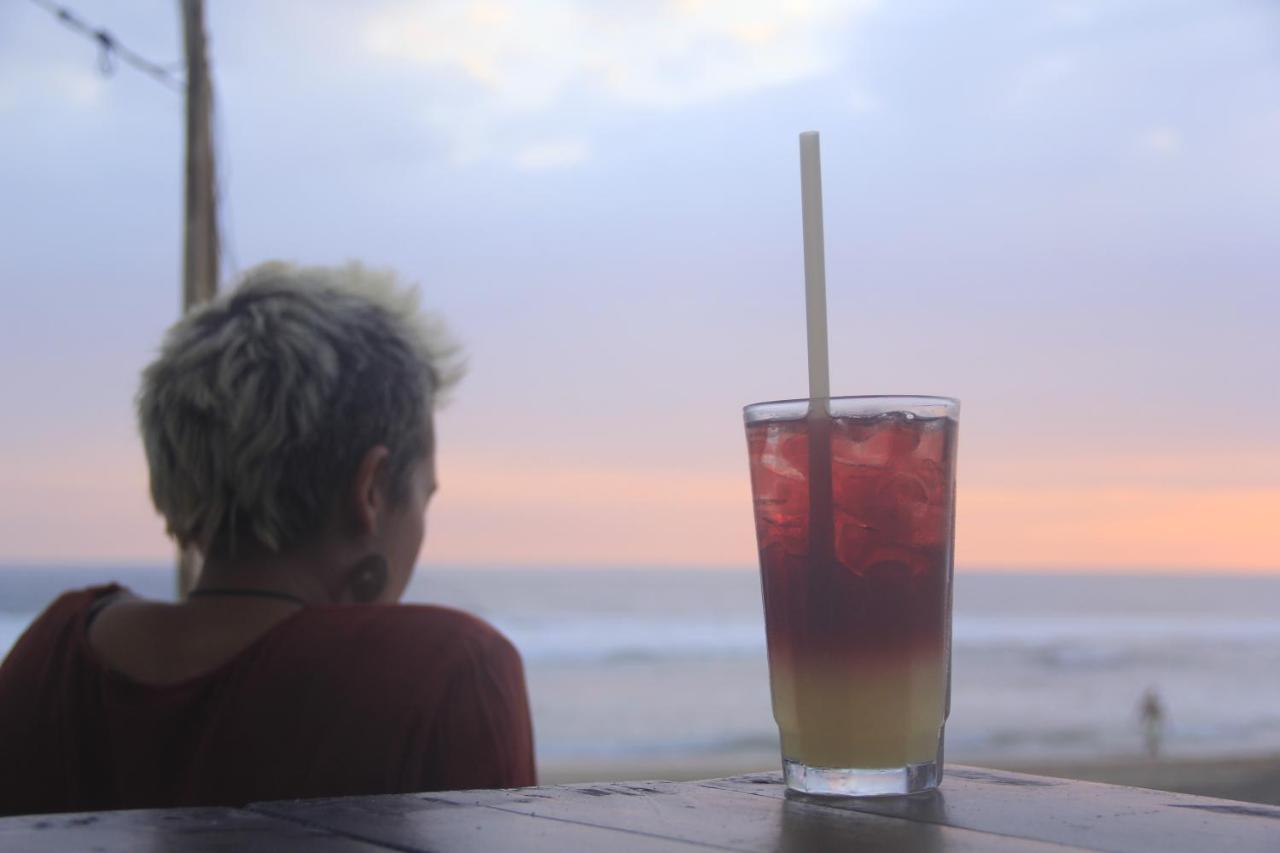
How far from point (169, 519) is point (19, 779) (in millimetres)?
406

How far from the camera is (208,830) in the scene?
2.64 ft

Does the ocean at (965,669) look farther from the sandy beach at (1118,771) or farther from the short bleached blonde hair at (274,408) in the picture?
the short bleached blonde hair at (274,408)

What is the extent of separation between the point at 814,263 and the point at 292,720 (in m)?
0.94

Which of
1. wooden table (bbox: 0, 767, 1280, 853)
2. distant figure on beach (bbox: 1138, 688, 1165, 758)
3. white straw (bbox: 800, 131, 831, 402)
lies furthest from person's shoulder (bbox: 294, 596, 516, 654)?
distant figure on beach (bbox: 1138, 688, 1165, 758)

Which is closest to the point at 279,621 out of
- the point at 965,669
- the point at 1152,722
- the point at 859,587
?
the point at 859,587

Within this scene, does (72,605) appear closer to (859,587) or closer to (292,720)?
(292,720)

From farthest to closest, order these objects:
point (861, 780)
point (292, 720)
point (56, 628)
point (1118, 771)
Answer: point (1118, 771) < point (56, 628) < point (292, 720) < point (861, 780)

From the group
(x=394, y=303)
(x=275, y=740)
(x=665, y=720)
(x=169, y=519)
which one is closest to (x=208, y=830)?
(x=275, y=740)

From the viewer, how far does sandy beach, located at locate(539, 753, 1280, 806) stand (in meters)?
12.9

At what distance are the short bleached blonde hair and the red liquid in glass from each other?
37.8 inches

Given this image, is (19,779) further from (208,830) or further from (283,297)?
(208,830)

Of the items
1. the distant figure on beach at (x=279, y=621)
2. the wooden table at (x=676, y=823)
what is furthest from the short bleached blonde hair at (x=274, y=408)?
the wooden table at (x=676, y=823)

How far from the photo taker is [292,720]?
1.60m

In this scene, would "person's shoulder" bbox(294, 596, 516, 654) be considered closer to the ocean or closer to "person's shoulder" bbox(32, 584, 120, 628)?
"person's shoulder" bbox(32, 584, 120, 628)
